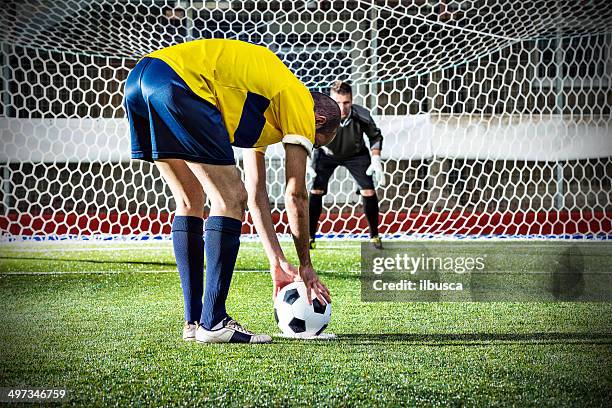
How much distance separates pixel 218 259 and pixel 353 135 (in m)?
4.29

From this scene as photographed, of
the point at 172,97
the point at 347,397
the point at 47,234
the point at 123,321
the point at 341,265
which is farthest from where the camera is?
the point at 47,234

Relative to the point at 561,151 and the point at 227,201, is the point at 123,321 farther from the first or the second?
the point at 561,151

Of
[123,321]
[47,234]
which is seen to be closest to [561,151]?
[47,234]

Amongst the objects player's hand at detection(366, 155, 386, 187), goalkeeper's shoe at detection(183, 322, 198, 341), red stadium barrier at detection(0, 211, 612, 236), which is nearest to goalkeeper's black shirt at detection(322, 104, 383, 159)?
player's hand at detection(366, 155, 386, 187)

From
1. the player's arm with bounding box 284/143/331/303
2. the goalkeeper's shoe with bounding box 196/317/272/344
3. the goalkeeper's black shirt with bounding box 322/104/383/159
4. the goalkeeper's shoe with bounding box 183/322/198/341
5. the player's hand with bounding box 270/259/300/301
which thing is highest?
the player's arm with bounding box 284/143/331/303

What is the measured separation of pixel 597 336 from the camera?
326cm

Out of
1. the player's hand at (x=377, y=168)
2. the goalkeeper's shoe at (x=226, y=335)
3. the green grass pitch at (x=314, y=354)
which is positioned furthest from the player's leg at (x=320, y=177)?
the goalkeeper's shoe at (x=226, y=335)

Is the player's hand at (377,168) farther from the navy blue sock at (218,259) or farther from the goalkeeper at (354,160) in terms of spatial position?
the navy blue sock at (218,259)

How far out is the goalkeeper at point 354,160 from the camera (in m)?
7.00

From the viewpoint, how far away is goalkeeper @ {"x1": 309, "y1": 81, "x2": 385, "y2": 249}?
7.00m

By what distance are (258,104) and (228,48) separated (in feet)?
0.84

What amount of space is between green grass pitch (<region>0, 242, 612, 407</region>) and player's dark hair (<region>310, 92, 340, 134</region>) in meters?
0.84

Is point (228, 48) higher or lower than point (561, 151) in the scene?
higher

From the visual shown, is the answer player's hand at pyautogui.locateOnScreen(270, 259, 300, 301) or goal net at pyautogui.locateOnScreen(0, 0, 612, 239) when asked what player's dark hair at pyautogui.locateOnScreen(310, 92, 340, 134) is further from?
goal net at pyautogui.locateOnScreen(0, 0, 612, 239)
